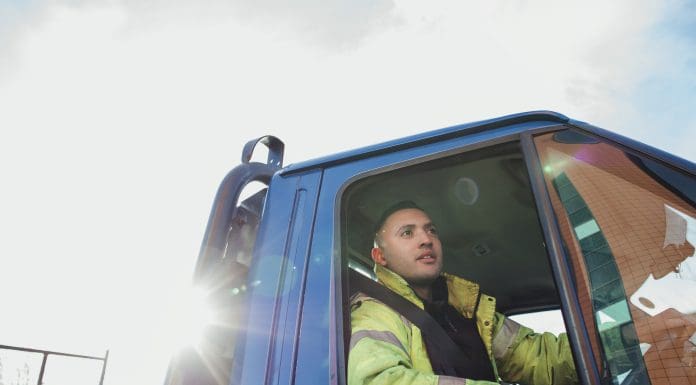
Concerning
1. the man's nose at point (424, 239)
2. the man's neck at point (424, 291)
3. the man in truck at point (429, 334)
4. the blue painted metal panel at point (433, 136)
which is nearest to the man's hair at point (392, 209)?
the man in truck at point (429, 334)

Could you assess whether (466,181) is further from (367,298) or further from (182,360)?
(182,360)

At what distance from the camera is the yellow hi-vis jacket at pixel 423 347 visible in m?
1.38

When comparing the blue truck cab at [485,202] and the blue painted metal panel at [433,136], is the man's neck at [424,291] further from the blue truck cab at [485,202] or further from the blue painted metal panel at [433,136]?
the blue painted metal panel at [433,136]

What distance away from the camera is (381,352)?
1441mm

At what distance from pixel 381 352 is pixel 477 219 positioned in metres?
1.44

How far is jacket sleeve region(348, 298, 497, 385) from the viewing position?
1.36 metres

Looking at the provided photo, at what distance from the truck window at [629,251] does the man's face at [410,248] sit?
0.97m

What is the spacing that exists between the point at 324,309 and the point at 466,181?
115 cm

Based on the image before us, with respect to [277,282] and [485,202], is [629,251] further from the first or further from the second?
[485,202]

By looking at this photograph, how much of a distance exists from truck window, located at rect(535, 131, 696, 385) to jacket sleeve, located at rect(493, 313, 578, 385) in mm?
1148

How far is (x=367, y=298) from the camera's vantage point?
6.03ft

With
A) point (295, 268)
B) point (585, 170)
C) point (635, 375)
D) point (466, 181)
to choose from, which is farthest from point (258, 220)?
point (635, 375)

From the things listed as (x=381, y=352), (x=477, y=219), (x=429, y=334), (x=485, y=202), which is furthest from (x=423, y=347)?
(x=477, y=219)

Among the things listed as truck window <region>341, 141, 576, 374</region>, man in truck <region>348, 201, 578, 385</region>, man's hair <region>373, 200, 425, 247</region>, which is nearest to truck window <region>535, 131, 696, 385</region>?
truck window <region>341, 141, 576, 374</region>
